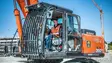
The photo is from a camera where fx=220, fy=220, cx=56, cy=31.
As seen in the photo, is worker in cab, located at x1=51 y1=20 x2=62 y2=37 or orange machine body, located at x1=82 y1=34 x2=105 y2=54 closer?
worker in cab, located at x1=51 y1=20 x2=62 y2=37

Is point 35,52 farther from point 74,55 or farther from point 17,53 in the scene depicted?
point 74,55

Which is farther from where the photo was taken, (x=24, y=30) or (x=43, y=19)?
(x=24, y=30)

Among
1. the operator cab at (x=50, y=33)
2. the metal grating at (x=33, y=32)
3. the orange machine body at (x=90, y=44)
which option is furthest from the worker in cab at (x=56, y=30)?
the orange machine body at (x=90, y=44)

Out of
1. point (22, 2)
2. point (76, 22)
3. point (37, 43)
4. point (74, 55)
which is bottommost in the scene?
point (74, 55)

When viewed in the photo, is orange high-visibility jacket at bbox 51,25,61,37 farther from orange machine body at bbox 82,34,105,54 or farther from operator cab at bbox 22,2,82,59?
orange machine body at bbox 82,34,105,54

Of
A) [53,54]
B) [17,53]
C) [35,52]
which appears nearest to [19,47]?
[17,53]

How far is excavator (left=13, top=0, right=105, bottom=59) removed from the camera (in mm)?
6535

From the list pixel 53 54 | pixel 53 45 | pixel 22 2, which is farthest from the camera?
pixel 22 2

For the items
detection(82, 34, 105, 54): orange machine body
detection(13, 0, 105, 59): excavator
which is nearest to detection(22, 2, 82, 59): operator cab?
detection(13, 0, 105, 59): excavator

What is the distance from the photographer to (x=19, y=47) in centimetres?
704

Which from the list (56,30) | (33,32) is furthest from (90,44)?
(33,32)

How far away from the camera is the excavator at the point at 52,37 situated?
21.4 feet

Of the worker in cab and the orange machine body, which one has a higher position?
the worker in cab

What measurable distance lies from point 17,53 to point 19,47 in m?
0.21
